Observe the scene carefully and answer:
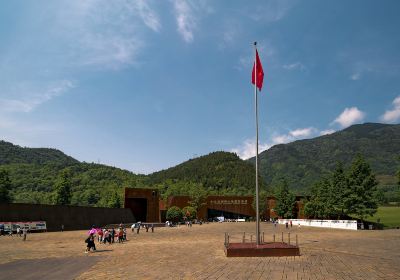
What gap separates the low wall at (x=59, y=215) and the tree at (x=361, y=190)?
38.9 meters

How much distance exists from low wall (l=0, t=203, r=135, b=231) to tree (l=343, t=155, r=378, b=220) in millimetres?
38898

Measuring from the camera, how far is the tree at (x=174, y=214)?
308ft

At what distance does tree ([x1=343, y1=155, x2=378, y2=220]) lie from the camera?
55.9 metres

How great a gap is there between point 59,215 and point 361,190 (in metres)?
43.8

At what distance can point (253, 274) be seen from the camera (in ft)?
44.5

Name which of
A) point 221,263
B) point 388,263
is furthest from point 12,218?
point 388,263

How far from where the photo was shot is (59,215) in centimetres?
4697

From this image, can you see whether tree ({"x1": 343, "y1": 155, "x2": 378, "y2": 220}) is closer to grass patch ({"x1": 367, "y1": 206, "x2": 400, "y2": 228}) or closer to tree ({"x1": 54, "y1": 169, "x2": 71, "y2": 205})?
grass patch ({"x1": 367, "y1": 206, "x2": 400, "y2": 228})

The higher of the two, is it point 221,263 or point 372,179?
point 372,179

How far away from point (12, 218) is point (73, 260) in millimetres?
24034

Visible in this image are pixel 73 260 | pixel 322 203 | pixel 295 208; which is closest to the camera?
pixel 73 260

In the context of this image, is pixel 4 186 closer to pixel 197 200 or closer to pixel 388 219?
pixel 197 200

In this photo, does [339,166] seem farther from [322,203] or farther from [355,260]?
[355,260]

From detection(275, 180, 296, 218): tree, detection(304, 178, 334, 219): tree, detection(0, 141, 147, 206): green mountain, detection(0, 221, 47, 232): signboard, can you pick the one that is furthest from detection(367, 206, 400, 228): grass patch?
detection(0, 141, 147, 206): green mountain
